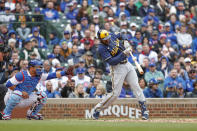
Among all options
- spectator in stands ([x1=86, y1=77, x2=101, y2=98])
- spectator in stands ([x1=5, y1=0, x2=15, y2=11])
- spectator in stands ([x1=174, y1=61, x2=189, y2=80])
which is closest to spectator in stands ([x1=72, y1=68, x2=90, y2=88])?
spectator in stands ([x1=86, y1=77, x2=101, y2=98])

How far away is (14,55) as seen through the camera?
44.4ft

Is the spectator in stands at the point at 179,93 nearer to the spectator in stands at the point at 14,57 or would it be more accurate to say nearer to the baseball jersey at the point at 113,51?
the baseball jersey at the point at 113,51

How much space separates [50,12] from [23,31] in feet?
5.39

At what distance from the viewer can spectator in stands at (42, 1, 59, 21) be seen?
16.2 m

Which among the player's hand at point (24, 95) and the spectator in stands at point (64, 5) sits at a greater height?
the spectator in stands at point (64, 5)

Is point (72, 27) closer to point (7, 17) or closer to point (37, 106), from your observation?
point (7, 17)

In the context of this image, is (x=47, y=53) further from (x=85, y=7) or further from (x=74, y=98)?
(x=74, y=98)

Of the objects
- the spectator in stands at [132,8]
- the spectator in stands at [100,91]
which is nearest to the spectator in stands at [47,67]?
the spectator in stands at [100,91]

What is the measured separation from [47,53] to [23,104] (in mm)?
5010

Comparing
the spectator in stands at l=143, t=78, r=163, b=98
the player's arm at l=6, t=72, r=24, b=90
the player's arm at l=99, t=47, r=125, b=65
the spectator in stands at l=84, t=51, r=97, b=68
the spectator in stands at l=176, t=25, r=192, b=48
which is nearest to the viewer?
the player's arm at l=99, t=47, r=125, b=65

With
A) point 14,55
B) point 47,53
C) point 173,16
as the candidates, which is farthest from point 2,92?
point 173,16

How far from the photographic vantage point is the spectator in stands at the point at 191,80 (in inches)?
504

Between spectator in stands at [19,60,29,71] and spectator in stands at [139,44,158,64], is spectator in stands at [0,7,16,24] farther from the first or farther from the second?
spectator in stands at [139,44,158,64]

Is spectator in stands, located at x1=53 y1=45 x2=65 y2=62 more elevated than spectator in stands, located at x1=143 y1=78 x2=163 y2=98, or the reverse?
spectator in stands, located at x1=53 y1=45 x2=65 y2=62
